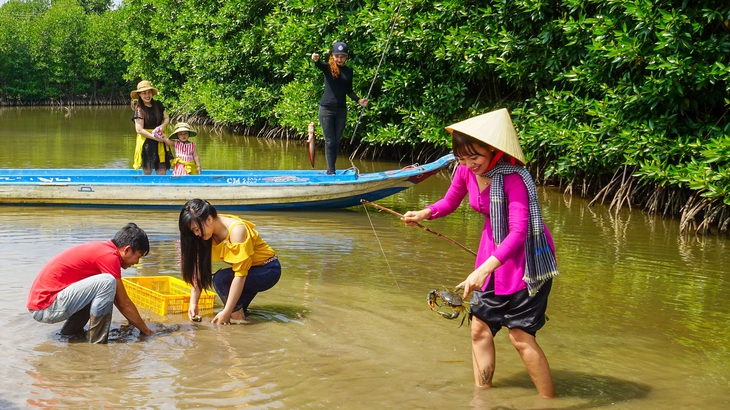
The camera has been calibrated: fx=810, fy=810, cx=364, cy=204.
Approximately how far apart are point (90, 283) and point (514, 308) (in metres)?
2.68

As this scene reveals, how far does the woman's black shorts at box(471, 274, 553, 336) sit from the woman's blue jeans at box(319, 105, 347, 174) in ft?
22.8

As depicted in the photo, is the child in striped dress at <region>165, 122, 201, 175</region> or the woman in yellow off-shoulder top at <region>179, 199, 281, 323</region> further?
the child in striped dress at <region>165, 122, 201, 175</region>

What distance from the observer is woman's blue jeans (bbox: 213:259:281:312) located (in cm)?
577

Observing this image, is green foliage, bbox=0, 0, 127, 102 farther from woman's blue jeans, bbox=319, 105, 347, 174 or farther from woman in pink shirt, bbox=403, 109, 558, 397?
woman in pink shirt, bbox=403, 109, 558, 397

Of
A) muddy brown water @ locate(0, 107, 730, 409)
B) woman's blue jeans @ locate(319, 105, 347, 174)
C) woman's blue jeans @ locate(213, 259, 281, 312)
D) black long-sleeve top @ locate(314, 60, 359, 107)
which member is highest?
black long-sleeve top @ locate(314, 60, 359, 107)

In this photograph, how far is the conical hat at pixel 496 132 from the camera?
4023mm

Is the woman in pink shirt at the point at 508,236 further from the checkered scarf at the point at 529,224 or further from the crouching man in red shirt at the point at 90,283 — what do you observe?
the crouching man in red shirt at the point at 90,283

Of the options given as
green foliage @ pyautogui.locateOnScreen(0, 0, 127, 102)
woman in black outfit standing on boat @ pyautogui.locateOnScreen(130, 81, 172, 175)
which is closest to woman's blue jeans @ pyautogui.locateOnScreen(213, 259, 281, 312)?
woman in black outfit standing on boat @ pyautogui.locateOnScreen(130, 81, 172, 175)

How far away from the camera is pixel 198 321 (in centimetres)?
580

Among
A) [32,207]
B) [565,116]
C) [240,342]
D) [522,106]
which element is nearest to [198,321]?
[240,342]

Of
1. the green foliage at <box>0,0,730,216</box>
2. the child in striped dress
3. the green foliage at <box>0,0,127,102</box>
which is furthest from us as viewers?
the green foliage at <box>0,0,127,102</box>

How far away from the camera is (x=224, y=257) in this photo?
18.1 feet

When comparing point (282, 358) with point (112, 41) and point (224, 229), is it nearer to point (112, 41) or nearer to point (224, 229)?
point (224, 229)

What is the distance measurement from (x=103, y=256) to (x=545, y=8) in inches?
333
